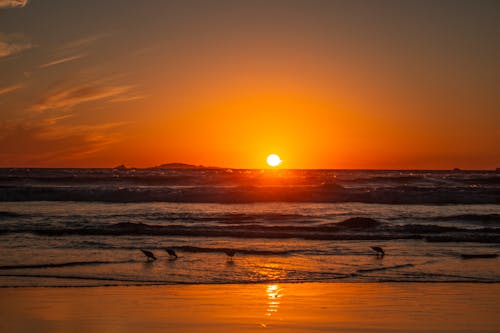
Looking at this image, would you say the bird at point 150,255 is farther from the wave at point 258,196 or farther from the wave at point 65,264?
the wave at point 258,196

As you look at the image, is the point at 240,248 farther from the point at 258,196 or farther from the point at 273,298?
the point at 258,196

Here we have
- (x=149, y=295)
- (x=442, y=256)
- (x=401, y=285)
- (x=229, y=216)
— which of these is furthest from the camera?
(x=229, y=216)

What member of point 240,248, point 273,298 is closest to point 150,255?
point 240,248

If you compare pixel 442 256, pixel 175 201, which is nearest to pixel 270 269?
pixel 442 256

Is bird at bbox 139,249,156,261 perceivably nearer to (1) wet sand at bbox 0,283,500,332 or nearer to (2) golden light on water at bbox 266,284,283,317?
(1) wet sand at bbox 0,283,500,332

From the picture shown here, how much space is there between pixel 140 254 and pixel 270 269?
3.73 metres

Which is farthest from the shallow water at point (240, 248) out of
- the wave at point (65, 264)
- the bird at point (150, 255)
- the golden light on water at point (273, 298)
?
the golden light on water at point (273, 298)

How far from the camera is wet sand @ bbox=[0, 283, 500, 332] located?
7.25 meters

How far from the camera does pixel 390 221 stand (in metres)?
23.9

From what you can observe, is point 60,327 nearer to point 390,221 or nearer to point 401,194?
point 390,221

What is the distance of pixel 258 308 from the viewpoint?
8281mm

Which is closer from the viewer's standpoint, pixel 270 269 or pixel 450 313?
pixel 450 313

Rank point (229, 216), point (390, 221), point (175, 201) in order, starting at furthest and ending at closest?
1. point (175, 201)
2. point (229, 216)
3. point (390, 221)

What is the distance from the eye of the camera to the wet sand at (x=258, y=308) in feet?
23.8
